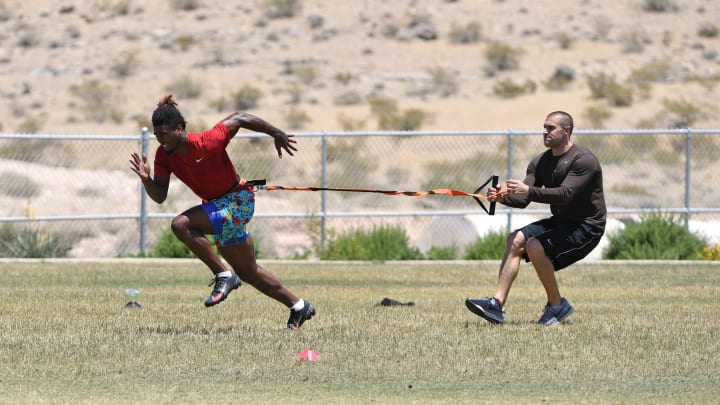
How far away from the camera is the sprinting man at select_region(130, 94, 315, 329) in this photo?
9875 mm

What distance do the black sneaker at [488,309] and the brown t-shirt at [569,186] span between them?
75cm

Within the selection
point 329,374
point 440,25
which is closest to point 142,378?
point 329,374

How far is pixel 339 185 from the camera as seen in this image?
31781mm

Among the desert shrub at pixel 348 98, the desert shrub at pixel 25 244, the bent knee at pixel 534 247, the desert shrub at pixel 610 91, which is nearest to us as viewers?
the bent knee at pixel 534 247

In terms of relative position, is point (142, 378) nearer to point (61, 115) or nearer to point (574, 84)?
point (61, 115)

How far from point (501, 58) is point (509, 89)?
3.54m

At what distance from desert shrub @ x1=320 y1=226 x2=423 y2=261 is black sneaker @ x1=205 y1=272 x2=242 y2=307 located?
28.8 feet

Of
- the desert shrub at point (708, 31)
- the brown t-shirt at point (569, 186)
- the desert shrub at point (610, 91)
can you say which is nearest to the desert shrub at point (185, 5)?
the desert shrub at point (610, 91)

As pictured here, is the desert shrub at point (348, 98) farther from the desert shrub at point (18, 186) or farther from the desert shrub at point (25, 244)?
the desert shrub at point (25, 244)

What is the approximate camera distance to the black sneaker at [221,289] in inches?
400

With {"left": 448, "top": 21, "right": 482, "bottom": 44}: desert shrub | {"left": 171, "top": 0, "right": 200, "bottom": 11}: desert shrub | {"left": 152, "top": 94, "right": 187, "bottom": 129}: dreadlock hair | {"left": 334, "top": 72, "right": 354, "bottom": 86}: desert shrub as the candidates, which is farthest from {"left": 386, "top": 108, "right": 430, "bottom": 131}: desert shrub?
{"left": 152, "top": 94, "right": 187, "bottom": 129}: dreadlock hair

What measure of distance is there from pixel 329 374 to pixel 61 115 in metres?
40.8

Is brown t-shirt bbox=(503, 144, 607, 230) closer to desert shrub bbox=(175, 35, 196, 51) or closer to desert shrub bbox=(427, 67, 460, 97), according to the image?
desert shrub bbox=(427, 67, 460, 97)

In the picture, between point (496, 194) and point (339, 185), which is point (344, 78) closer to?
point (339, 185)
